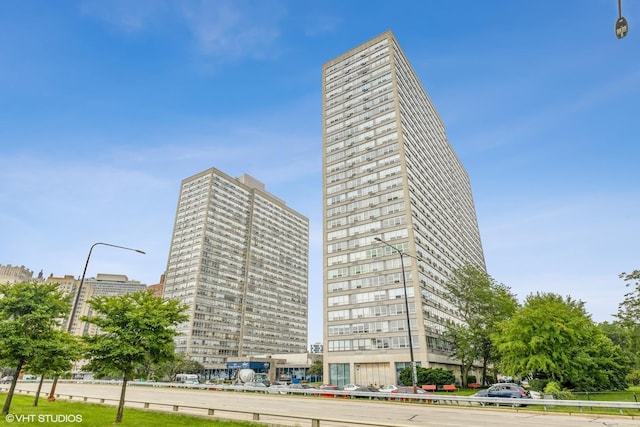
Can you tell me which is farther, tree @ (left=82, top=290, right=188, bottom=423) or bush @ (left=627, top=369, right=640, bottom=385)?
bush @ (left=627, top=369, right=640, bottom=385)

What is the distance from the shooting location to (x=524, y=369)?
38.1 meters

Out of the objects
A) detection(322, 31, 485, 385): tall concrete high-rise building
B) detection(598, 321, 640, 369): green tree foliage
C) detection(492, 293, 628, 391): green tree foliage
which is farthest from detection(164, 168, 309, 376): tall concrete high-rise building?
detection(598, 321, 640, 369): green tree foliage

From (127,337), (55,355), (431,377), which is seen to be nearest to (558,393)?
(431,377)

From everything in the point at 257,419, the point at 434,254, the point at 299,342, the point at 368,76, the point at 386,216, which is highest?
the point at 368,76

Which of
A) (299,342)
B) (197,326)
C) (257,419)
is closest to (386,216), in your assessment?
(257,419)

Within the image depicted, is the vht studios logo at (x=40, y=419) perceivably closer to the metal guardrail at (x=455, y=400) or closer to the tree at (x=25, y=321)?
the tree at (x=25, y=321)

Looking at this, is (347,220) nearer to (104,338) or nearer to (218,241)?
(104,338)

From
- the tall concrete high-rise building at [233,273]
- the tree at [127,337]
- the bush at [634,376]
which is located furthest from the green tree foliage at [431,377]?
the tall concrete high-rise building at [233,273]

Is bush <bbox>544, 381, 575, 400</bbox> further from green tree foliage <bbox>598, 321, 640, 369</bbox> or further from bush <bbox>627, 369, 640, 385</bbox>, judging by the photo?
green tree foliage <bbox>598, 321, 640, 369</bbox>

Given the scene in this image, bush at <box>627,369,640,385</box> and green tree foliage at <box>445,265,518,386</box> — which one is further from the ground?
green tree foliage at <box>445,265,518,386</box>

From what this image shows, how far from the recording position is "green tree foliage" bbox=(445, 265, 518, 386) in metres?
54.4

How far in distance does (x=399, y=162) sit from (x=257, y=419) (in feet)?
191

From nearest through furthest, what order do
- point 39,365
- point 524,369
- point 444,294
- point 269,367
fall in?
point 39,365 → point 524,369 → point 444,294 → point 269,367

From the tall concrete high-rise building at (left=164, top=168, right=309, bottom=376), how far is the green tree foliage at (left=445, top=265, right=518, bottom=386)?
84.8 metres
